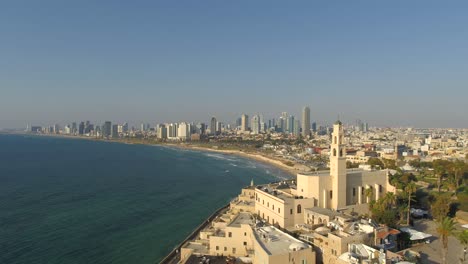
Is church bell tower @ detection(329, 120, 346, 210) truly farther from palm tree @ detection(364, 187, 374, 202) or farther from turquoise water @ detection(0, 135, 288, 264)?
turquoise water @ detection(0, 135, 288, 264)

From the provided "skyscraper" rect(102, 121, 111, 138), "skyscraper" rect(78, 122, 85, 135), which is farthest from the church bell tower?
"skyscraper" rect(78, 122, 85, 135)

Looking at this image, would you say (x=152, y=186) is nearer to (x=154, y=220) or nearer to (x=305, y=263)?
(x=154, y=220)

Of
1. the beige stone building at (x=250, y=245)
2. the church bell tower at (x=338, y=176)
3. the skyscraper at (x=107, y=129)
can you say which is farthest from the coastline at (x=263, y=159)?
the skyscraper at (x=107, y=129)

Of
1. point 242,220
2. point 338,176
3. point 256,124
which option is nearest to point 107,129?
point 256,124

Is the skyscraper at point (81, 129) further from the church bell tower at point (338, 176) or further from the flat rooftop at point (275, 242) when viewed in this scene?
the flat rooftop at point (275, 242)

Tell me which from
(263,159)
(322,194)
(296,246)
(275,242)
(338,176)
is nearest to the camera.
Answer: (296,246)

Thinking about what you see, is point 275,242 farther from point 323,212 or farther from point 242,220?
point 323,212
